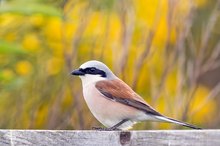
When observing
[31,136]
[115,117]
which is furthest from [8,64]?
[31,136]

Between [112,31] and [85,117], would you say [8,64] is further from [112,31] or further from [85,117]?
[112,31]

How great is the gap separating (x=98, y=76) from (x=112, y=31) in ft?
8.70

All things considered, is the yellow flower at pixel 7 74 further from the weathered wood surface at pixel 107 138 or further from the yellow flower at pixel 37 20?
the weathered wood surface at pixel 107 138

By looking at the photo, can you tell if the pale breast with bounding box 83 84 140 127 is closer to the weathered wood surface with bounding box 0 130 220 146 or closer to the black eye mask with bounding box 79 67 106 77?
the black eye mask with bounding box 79 67 106 77

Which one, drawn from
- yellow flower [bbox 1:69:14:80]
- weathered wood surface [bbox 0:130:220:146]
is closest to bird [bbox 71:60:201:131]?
weathered wood surface [bbox 0:130:220:146]

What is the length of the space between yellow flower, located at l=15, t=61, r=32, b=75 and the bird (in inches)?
82.8

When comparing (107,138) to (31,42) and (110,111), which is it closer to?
(110,111)

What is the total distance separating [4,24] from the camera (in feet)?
22.4

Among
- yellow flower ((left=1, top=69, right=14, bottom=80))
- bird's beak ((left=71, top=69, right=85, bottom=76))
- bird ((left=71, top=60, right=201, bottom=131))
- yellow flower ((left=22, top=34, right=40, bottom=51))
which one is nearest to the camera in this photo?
bird ((left=71, top=60, right=201, bottom=131))

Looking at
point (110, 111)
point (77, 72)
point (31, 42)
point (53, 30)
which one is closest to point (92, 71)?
point (77, 72)

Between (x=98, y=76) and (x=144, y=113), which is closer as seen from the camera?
(x=144, y=113)

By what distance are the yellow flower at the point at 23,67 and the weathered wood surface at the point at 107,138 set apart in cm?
348

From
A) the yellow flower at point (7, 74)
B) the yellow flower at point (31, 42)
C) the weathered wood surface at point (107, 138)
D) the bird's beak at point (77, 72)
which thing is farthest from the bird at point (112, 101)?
the yellow flower at point (31, 42)

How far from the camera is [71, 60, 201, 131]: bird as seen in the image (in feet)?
15.2
